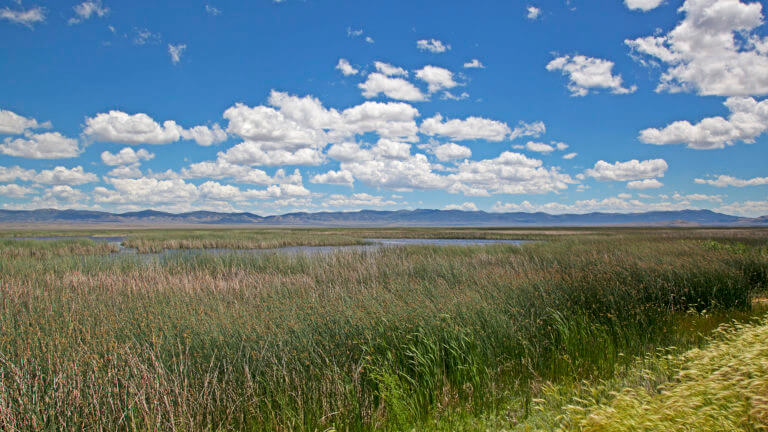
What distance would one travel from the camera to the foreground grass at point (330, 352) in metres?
4.78

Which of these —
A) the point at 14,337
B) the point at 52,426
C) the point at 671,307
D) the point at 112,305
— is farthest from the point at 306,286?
the point at 671,307

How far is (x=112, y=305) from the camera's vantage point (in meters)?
8.97

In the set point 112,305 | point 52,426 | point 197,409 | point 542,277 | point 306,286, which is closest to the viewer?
point 52,426

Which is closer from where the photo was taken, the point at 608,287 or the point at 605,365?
the point at 605,365

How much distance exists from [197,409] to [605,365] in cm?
578

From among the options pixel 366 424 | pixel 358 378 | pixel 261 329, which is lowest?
pixel 366 424

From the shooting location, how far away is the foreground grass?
4.78 meters

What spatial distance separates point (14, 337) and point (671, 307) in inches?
496

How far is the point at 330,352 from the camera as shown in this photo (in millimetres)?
6133

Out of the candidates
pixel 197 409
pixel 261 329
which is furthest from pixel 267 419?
pixel 261 329

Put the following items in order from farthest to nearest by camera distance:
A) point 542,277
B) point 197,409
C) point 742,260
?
point 742,260, point 542,277, point 197,409

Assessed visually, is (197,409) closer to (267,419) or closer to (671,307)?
(267,419)

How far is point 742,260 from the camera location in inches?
516

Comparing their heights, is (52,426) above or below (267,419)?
above
